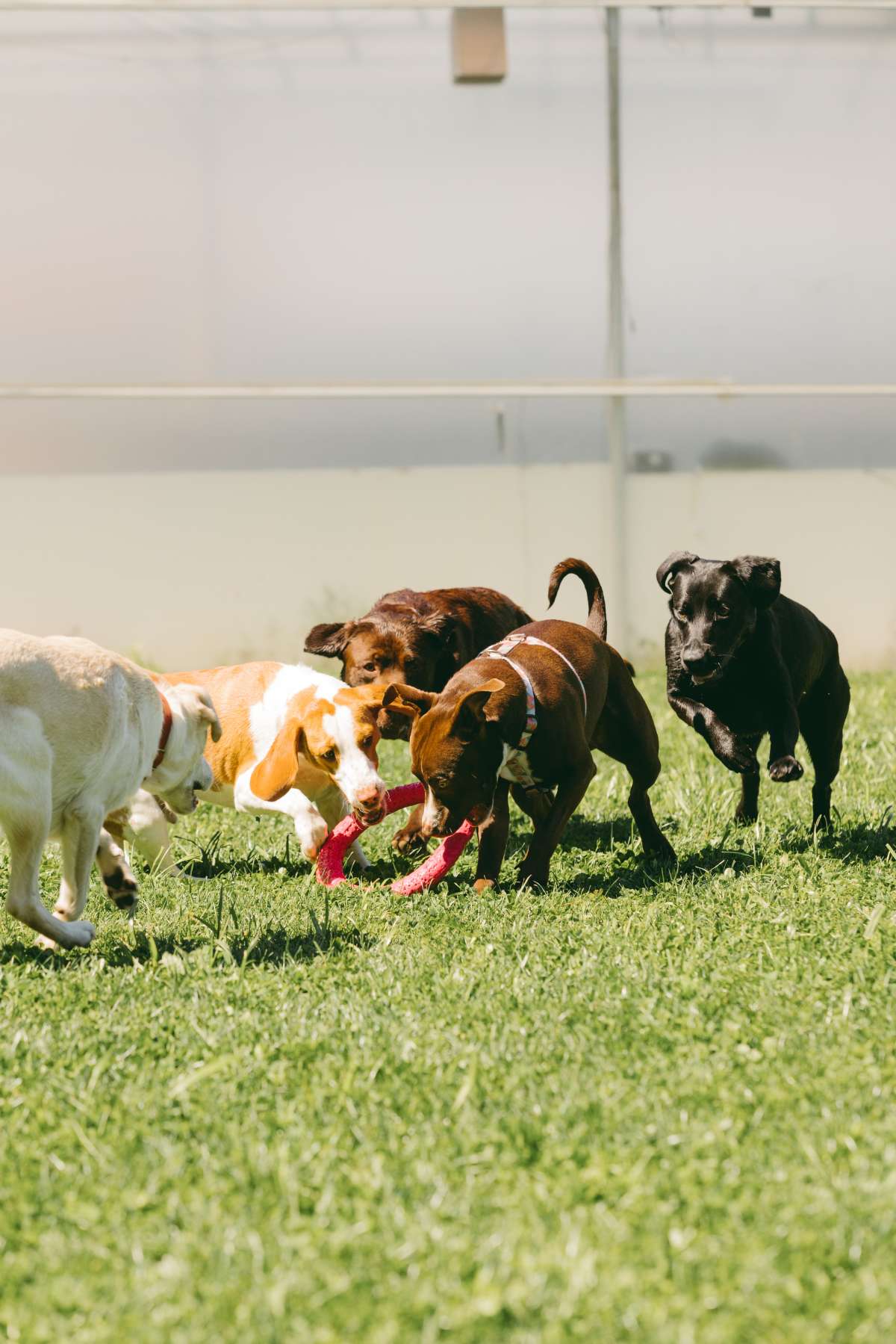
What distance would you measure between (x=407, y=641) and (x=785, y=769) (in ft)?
6.56

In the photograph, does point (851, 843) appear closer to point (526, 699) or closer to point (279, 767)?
point (526, 699)

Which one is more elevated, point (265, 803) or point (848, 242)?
point (848, 242)

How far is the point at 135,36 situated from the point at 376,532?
209 inches

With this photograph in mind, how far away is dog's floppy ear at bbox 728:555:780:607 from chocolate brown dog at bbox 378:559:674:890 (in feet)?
2.31

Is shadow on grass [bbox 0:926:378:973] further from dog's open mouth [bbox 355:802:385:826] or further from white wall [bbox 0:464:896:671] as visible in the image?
white wall [bbox 0:464:896:671]

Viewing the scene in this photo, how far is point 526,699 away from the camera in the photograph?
5504 mm

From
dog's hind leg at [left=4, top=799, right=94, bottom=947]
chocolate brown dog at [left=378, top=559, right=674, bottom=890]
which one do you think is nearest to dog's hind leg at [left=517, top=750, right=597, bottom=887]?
chocolate brown dog at [left=378, top=559, right=674, bottom=890]

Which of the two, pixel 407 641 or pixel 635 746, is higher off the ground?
pixel 407 641

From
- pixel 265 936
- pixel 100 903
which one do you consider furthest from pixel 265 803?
pixel 265 936

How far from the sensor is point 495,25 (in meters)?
13.6

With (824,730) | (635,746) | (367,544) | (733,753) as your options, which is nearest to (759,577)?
(733,753)

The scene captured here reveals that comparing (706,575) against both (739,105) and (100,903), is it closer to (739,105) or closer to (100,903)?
(100,903)

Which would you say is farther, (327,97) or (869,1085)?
(327,97)

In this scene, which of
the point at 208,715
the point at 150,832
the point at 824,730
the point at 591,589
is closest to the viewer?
the point at 208,715
